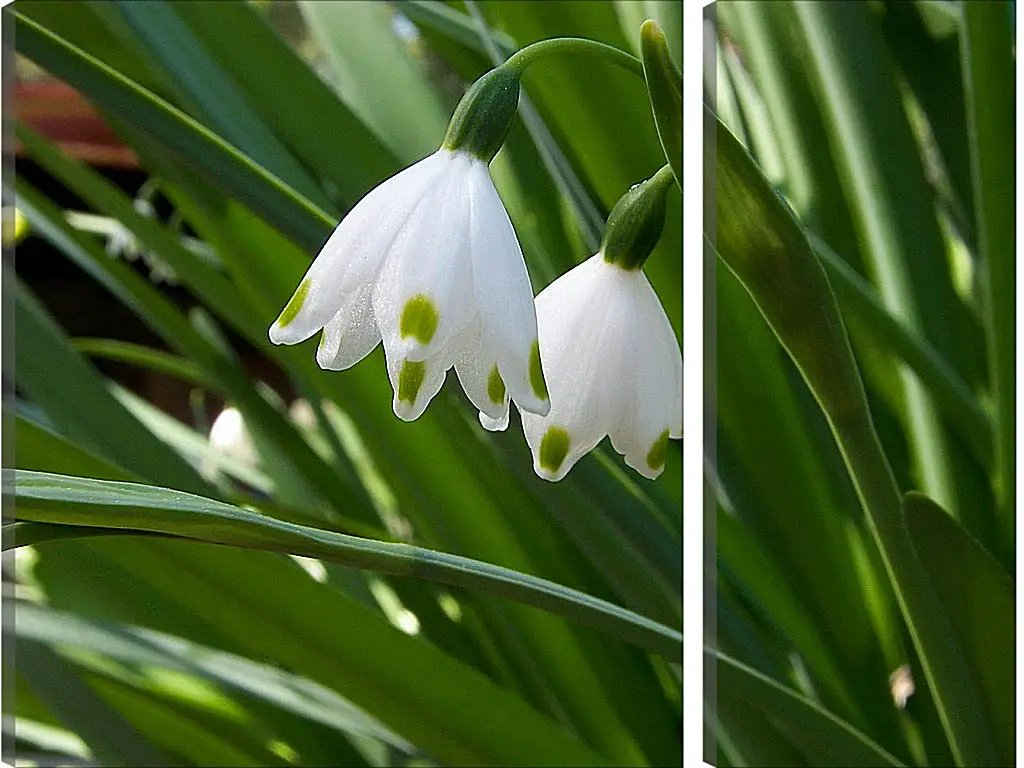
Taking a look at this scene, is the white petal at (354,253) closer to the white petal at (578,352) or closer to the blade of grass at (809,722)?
the white petal at (578,352)

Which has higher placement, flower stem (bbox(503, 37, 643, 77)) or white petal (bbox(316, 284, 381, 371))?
flower stem (bbox(503, 37, 643, 77))

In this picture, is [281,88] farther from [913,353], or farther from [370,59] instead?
[913,353]

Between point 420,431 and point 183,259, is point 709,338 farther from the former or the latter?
point 183,259

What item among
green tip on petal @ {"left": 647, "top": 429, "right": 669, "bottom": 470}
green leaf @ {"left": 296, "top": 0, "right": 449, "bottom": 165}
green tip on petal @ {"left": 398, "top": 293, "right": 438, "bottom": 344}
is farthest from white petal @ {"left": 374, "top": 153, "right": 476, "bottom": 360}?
green leaf @ {"left": 296, "top": 0, "right": 449, "bottom": 165}

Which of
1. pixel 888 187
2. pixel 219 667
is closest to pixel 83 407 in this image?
pixel 219 667

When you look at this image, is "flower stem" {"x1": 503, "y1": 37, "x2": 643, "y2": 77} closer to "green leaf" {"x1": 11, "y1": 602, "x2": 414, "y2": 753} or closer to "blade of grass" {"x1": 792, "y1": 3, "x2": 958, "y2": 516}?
"blade of grass" {"x1": 792, "y1": 3, "x2": 958, "y2": 516}

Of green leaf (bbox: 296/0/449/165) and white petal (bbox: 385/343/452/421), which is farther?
green leaf (bbox: 296/0/449/165)

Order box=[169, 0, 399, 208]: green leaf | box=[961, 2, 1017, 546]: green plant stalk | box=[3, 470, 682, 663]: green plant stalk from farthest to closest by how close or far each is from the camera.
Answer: box=[169, 0, 399, 208]: green leaf → box=[961, 2, 1017, 546]: green plant stalk → box=[3, 470, 682, 663]: green plant stalk

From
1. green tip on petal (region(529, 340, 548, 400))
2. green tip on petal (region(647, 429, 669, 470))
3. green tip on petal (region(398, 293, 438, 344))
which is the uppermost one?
green tip on petal (region(398, 293, 438, 344))
